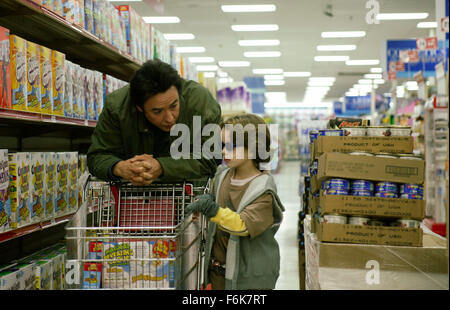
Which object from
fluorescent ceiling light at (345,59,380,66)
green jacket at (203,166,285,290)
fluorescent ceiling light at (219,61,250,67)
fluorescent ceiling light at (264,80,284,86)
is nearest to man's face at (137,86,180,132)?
green jacket at (203,166,285,290)

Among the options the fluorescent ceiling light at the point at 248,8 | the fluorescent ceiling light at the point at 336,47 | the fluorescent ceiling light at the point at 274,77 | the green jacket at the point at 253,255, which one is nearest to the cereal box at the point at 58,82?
the green jacket at the point at 253,255

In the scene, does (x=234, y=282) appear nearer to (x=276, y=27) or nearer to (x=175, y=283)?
(x=175, y=283)

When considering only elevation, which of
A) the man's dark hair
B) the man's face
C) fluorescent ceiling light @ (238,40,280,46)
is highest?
fluorescent ceiling light @ (238,40,280,46)

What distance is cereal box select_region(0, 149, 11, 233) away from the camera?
213 cm

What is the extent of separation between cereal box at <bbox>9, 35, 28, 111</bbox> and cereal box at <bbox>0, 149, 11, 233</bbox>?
25cm

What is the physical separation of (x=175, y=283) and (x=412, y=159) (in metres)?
1.14

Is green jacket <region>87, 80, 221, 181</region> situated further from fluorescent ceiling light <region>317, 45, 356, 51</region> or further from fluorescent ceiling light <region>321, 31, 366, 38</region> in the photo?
fluorescent ceiling light <region>317, 45, 356, 51</region>

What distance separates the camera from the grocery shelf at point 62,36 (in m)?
2.36

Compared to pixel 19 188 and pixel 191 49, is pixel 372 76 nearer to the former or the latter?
pixel 191 49

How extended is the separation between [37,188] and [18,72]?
629 mm

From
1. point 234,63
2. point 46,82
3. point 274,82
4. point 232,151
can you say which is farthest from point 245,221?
point 274,82

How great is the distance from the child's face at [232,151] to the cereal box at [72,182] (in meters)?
1.20

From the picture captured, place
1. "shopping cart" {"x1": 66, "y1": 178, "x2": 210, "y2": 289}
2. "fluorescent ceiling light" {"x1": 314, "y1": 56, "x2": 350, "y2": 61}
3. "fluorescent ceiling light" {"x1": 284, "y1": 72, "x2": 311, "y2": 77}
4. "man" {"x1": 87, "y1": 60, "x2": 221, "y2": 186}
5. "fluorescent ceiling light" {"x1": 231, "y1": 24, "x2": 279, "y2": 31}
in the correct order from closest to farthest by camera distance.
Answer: "shopping cart" {"x1": 66, "y1": 178, "x2": 210, "y2": 289}
"man" {"x1": 87, "y1": 60, "x2": 221, "y2": 186}
"fluorescent ceiling light" {"x1": 231, "y1": 24, "x2": 279, "y2": 31}
"fluorescent ceiling light" {"x1": 314, "y1": 56, "x2": 350, "y2": 61}
"fluorescent ceiling light" {"x1": 284, "y1": 72, "x2": 311, "y2": 77}

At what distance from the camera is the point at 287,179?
15.3 meters
